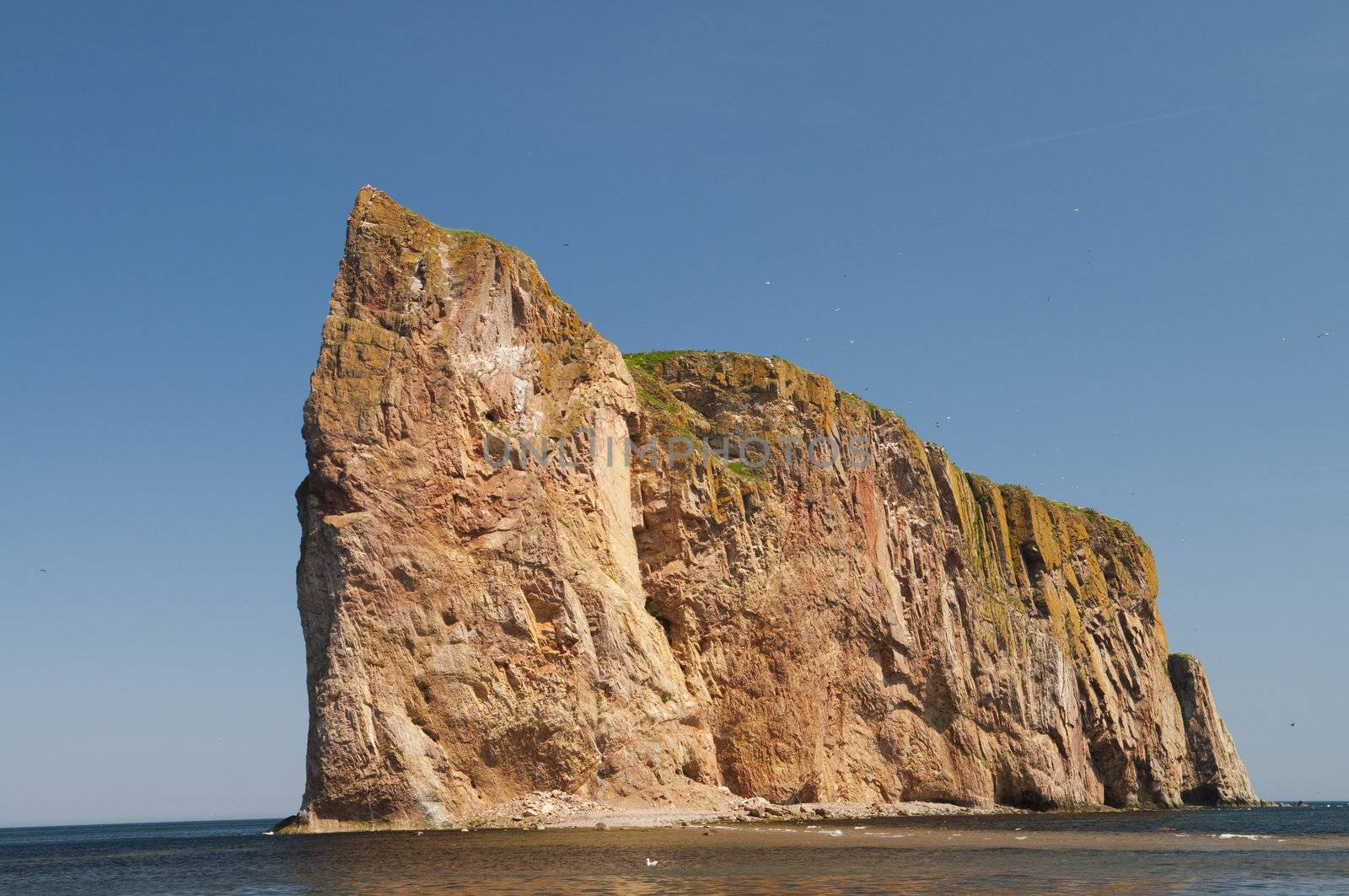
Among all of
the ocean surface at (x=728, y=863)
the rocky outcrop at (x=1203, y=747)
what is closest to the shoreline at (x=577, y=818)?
the ocean surface at (x=728, y=863)

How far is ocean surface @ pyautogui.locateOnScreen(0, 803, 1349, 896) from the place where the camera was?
→ 23.8m

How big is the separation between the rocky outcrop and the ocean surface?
145ft

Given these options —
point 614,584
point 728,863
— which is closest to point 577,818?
point 614,584

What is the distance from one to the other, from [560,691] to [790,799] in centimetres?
1390

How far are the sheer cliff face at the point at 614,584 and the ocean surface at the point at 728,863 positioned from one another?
4139mm

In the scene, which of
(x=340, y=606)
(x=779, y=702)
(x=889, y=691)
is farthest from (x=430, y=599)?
(x=889, y=691)

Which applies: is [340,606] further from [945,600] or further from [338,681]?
[945,600]

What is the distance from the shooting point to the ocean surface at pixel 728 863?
78.1 feet

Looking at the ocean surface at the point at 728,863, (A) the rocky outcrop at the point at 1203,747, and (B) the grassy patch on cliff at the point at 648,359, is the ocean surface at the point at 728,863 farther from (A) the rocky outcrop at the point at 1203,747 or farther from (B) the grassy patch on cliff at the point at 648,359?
(A) the rocky outcrop at the point at 1203,747

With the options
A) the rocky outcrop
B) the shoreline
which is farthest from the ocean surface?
the rocky outcrop

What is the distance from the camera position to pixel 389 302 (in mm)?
43688

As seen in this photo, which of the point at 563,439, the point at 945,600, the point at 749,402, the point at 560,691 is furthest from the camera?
the point at 945,600

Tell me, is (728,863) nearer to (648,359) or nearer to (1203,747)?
(648,359)

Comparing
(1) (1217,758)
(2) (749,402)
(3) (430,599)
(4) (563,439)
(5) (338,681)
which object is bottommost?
(1) (1217,758)
